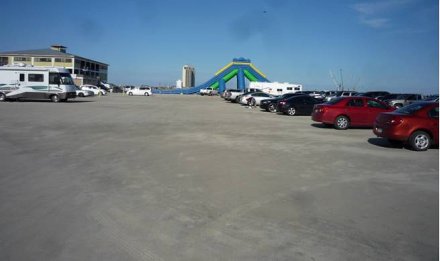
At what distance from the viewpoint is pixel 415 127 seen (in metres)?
12.2

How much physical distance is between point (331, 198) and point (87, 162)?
214 inches

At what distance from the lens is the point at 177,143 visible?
41.7ft

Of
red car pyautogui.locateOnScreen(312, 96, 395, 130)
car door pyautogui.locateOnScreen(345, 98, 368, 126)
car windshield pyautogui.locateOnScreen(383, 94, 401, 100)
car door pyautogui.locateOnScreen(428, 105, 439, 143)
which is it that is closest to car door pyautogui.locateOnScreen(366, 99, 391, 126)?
red car pyautogui.locateOnScreen(312, 96, 395, 130)

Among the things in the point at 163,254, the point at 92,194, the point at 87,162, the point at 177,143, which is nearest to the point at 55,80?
the point at 177,143

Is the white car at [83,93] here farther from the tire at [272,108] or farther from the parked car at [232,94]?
the tire at [272,108]

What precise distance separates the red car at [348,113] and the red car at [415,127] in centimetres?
598

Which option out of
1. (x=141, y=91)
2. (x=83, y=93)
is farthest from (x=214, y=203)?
(x=141, y=91)

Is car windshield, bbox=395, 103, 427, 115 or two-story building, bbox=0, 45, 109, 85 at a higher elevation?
two-story building, bbox=0, 45, 109, 85

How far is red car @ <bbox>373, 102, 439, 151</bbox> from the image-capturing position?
12133 mm

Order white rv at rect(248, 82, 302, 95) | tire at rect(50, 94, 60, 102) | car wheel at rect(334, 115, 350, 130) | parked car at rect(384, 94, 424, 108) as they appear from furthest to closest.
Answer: white rv at rect(248, 82, 302, 95)
parked car at rect(384, 94, 424, 108)
tire at rect(50, 94, 60, 102)
car wheel at rect(334, 115, 350, 130)

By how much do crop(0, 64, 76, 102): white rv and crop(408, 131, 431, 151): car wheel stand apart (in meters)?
28.9

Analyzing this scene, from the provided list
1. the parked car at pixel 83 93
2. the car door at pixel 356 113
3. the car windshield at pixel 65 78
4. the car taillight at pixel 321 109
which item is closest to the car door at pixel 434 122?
the car door at pixel 356 113

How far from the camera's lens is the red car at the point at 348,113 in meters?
18.5

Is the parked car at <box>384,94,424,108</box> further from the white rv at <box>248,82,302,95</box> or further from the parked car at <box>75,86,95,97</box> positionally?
the parked car at <box>75,86,95,97</box>
